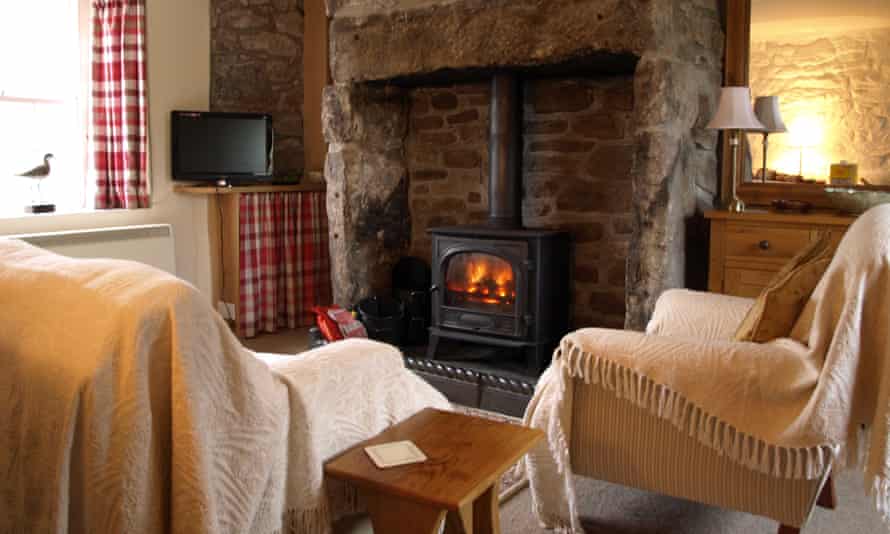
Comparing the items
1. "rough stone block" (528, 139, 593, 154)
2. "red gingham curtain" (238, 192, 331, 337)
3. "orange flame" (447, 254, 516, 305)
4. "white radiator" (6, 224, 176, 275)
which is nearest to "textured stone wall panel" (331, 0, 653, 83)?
"rough stone block" (528, 139, 593, 154)

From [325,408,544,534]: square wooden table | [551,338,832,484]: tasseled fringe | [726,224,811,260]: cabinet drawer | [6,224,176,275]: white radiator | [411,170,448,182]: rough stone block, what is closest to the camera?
[325,408,544,534]: square wooden table

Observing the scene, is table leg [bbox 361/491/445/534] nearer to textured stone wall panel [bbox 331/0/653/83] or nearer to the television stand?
textured stone wall panel [bbox 331/0/653/83]

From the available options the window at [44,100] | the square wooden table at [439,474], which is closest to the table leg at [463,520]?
the square wooden table at [439,474]

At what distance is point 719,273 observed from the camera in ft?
12.0

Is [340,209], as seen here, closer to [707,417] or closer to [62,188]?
[62,188]

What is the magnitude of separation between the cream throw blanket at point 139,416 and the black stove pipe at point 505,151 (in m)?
2.49

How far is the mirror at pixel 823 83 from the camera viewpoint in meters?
3.62

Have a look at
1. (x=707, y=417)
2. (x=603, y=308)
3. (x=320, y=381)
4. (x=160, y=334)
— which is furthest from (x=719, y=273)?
(x=160, y=334)

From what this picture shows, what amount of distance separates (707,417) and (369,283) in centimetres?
283

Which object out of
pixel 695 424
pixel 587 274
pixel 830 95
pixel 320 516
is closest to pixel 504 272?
pixel 587 274

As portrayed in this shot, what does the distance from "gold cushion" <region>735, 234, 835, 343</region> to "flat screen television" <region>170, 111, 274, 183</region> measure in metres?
3.49

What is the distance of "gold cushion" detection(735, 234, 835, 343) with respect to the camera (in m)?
2.29

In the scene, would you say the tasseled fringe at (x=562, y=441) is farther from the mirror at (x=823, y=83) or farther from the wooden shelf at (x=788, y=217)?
the mirror at (x=823, y=83)

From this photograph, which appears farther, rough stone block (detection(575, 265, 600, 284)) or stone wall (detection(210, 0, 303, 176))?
stone wall (detection(210, 0, 303, 176))
